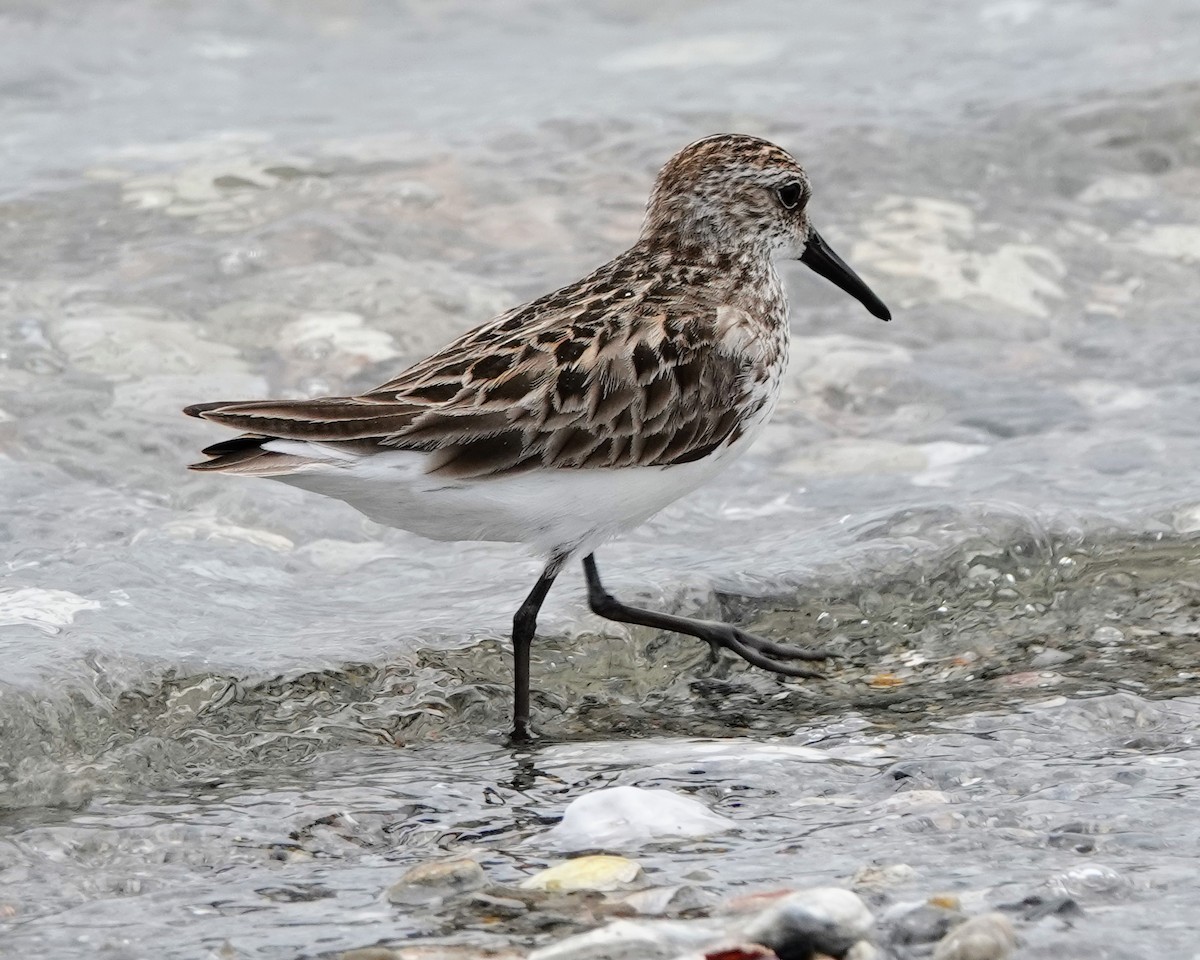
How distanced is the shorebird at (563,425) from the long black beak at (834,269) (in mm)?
623

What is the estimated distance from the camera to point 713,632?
18.1 ft

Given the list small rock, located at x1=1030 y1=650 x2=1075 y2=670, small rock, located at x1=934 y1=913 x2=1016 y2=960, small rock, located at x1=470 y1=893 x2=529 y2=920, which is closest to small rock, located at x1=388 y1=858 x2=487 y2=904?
small rock, located at x1=470 y1=893 x2=529 y2=920

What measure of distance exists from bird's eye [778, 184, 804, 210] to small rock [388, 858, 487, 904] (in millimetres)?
3058

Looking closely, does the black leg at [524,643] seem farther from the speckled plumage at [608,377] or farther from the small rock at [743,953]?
the small rock at [743,953]

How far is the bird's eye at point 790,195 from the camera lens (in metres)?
6.19

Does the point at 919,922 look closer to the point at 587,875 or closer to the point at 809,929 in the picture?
the point at 809,929

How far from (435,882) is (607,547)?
8.93 ft

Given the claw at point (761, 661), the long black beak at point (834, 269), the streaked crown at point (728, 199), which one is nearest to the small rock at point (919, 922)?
the claw at point (761, 661)

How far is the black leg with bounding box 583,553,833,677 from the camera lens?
543 centimetres

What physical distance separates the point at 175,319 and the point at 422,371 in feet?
9.78

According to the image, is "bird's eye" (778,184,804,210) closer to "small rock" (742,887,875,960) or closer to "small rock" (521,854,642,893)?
"small rock" (521,854,642,893)

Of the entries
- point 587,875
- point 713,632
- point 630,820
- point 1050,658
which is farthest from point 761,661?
point 587,875

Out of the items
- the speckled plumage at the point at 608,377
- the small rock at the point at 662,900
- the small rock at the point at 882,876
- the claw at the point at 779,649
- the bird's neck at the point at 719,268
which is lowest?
the claw at the point at 779,649

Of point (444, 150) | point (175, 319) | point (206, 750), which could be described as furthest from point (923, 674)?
point (444, 150)
